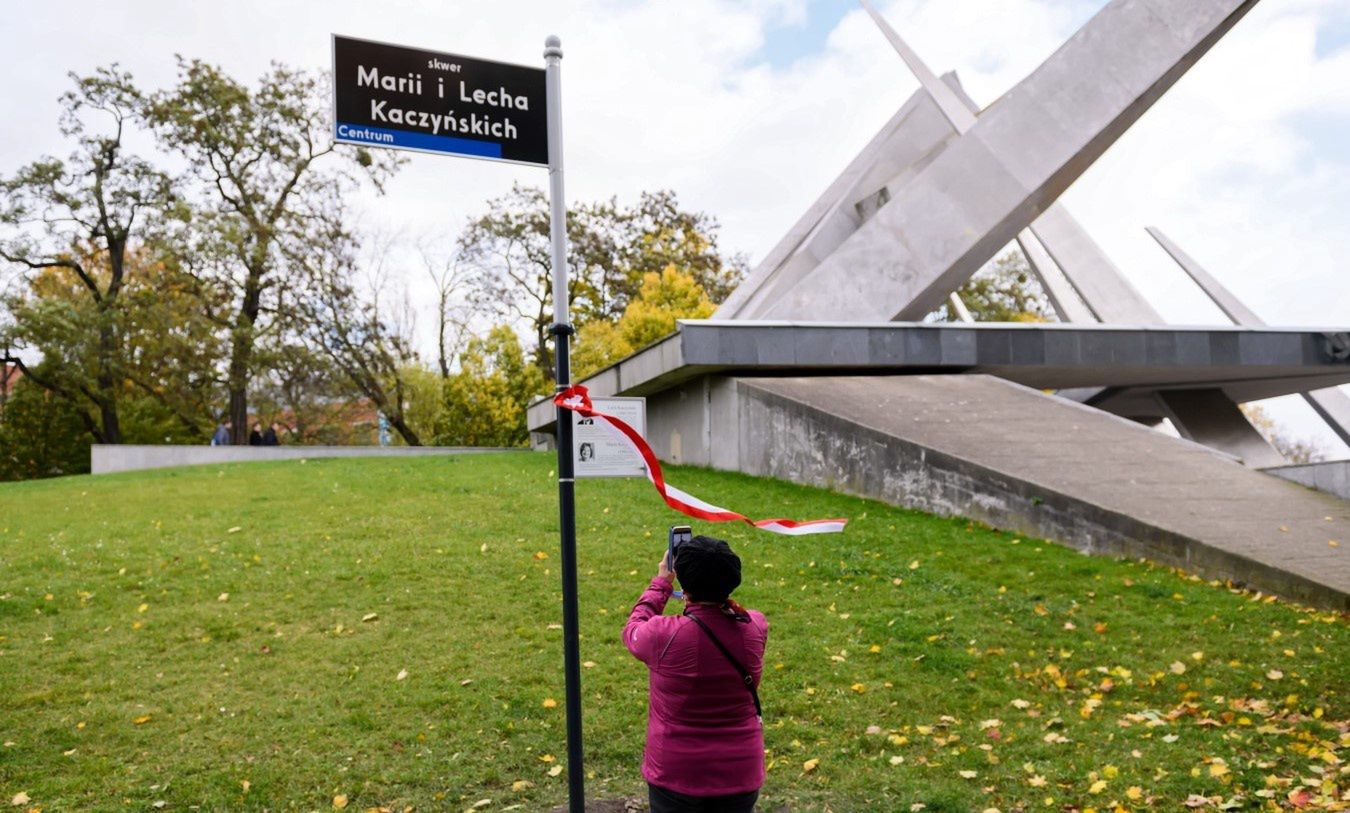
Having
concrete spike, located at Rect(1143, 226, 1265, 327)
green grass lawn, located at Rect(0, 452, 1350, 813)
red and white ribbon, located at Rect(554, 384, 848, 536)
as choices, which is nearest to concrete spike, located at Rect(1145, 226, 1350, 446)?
concrete spike, located at Rect(1143, 226, 1265, 327)

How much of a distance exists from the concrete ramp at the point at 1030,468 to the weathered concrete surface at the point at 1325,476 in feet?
0.79

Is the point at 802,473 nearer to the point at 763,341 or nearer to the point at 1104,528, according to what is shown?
the point at 763,341

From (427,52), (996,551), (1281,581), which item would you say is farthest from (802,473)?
(427,52)

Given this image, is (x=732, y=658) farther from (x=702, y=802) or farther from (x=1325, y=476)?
(x=1325, y=476)

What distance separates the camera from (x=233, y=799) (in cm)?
500

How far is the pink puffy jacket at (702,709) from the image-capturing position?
3084 mm

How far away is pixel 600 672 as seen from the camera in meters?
6.76

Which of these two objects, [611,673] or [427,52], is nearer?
[427,52]

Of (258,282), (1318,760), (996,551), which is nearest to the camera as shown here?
(1318,760)

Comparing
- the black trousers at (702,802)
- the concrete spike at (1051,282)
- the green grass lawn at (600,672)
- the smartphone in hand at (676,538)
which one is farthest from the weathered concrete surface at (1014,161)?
the black trousers at (702,802)

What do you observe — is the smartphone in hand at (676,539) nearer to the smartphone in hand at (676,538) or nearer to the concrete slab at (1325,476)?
the smartphone in hand at (676,538)

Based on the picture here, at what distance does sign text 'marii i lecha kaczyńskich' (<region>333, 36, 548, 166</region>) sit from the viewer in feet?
12.0

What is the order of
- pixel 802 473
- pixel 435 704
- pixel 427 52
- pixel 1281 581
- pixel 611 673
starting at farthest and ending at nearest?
pixel 802 473 < pixel 1281 581 < pixel 611 673 < pixel 435 704 < pixel 427 52

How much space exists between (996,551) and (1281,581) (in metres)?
2.25
